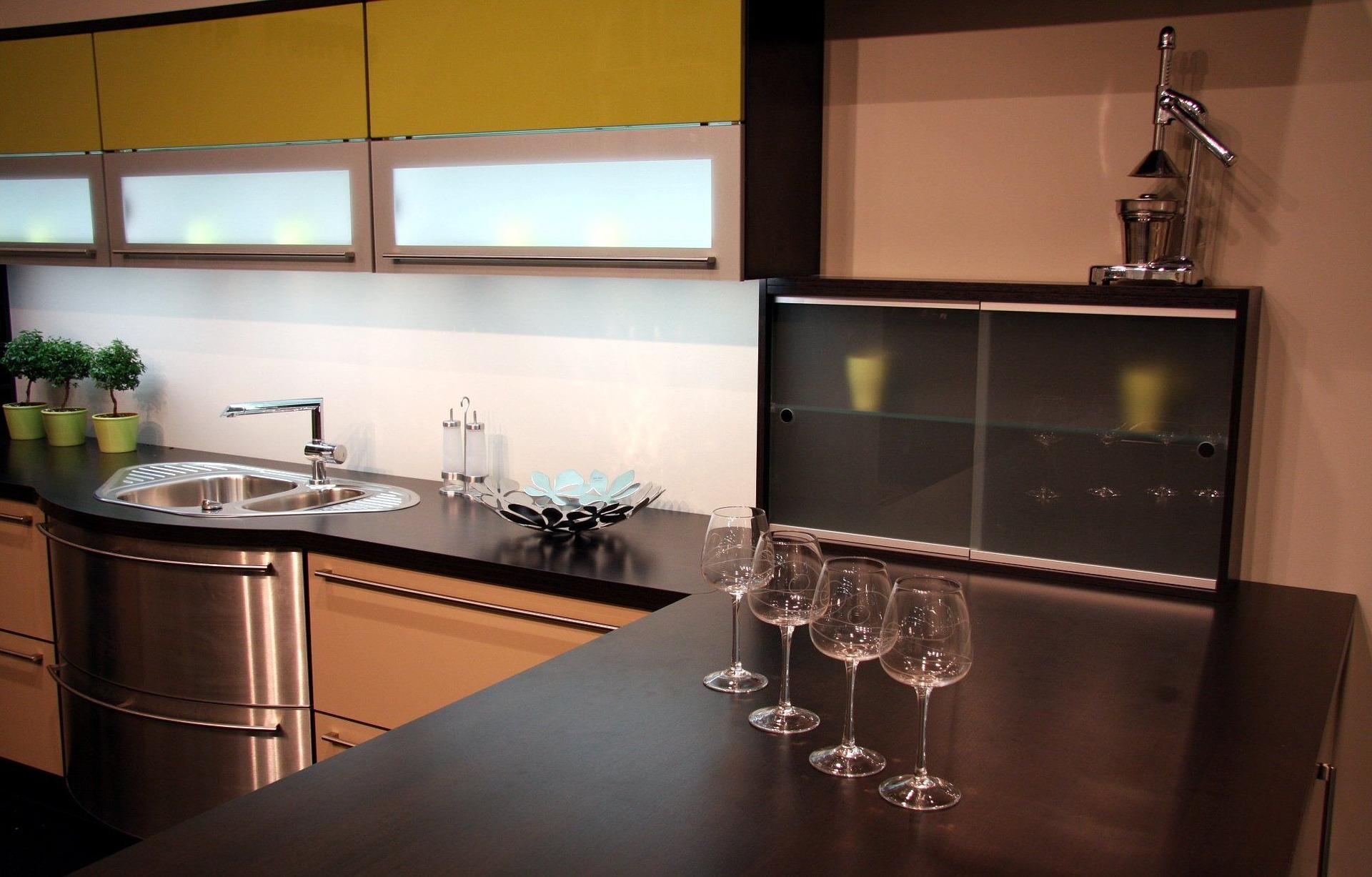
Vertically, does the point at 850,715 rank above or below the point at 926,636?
below

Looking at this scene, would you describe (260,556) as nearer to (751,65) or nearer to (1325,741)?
(751,65)

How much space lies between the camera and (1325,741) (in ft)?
7.07

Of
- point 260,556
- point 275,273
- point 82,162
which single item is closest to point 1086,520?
point 260,556

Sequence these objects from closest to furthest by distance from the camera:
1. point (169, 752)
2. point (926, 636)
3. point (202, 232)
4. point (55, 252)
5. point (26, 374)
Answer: point (926, 636) → point (169, 752) → point (202, 232) → point (55, 252) → point (26, 374)

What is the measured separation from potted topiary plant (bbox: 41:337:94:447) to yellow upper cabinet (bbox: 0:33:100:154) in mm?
640

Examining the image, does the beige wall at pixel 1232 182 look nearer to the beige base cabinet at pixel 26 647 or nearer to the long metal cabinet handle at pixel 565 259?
the long metal cabinet handle at pixel 565 259

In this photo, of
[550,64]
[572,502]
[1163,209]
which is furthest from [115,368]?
[1163,209]

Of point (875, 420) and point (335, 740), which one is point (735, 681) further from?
point (335, 740)

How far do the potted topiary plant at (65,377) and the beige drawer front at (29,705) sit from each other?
75 cm

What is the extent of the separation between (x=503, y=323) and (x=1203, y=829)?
91.9 inches

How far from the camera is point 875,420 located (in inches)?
100

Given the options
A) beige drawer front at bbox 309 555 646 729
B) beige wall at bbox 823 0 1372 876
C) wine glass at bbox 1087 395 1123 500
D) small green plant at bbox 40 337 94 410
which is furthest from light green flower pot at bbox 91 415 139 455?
wine glass at bbox 1087 395 1123 500

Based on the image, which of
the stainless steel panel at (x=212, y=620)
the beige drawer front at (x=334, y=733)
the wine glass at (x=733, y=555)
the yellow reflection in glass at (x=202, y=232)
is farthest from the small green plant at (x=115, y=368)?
the wine glass at (x=733, y=555)

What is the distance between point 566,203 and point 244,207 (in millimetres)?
1063
